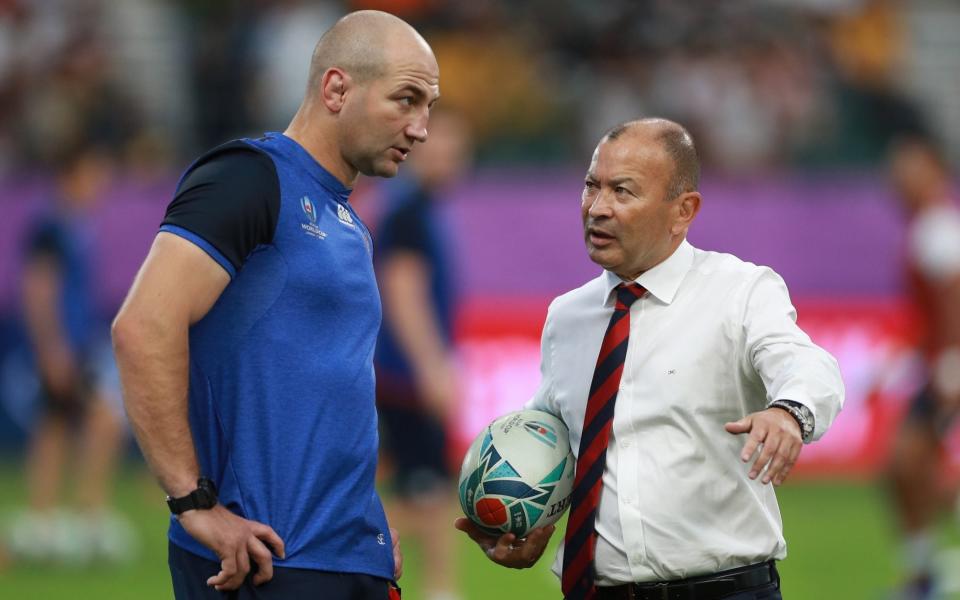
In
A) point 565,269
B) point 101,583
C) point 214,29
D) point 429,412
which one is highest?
point 214,29

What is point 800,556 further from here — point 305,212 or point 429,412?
point 305,212

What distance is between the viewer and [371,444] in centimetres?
420

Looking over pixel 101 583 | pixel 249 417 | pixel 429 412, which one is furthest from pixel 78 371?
pixel 249 417

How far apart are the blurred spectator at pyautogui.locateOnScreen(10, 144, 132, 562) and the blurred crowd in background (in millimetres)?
2995

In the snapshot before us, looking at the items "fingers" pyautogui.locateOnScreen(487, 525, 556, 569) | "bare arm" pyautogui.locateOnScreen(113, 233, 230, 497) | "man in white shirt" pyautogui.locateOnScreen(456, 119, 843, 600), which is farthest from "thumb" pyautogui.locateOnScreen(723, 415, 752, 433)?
"bare arm" pyautogui.locateOnScreen(113, 233, 230, 497)

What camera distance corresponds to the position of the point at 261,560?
12.6 feet

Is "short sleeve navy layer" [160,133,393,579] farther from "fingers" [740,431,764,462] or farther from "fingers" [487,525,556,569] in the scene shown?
"fingers" [740,431,764,462]

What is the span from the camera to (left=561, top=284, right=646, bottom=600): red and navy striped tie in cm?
431

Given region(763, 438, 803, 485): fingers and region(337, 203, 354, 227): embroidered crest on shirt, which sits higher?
region(337, 203, 354, 227): embroidered crest on shirt

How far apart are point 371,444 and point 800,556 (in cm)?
659

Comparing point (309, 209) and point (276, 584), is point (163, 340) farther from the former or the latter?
point (276, 584)

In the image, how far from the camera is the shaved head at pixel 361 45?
4160 mm

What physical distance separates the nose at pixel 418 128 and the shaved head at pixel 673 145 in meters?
0.55

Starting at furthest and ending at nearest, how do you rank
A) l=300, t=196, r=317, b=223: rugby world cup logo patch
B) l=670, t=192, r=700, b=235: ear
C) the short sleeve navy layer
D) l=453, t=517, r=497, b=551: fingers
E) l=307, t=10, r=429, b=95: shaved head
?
l=453, t=517, r=497, b=551: fingers
l=670, t=192, r=700, b=235: ear
l=307, t=10, r=429, b=95: shaved head
l=300, t=196, r=317, b=223: rugby world cup logo patch
the short sleeve navy layer
